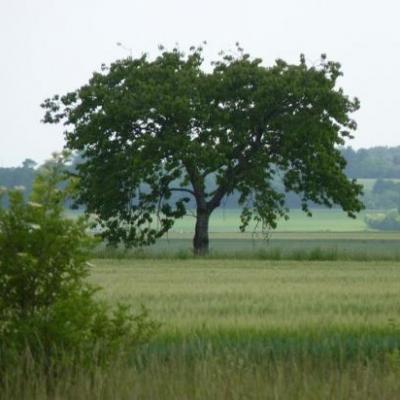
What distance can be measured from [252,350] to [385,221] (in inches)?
5691

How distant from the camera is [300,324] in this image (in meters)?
16.2

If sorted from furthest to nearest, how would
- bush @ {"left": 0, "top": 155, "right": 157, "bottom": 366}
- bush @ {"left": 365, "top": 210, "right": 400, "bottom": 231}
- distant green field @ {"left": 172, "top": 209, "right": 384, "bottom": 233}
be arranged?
bush @ {"left": 365, "top": 210, "right": 400, "bottom": 231} < distant green field @ {"left": 172, "top": 209, "right": 384, "bottom": 233} < bush @ {"left": 0, "top": 155, "right": 157, "bottom": 366}

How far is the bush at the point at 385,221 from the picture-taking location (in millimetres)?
154125

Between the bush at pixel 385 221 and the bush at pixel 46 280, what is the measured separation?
141195mm

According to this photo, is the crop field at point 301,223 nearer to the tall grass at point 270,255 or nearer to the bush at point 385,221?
the bush at point 385,221

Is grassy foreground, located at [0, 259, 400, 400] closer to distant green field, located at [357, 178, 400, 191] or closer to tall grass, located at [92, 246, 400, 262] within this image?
tall grass, located at [92, 246, 400, 262]

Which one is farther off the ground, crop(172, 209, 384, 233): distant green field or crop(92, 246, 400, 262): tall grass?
crop(172, 209, 384, 233): distant green field

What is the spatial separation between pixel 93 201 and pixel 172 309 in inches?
1283

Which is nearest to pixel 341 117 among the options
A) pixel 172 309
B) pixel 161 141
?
pixel 161 141

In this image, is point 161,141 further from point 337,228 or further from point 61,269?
point 337,228

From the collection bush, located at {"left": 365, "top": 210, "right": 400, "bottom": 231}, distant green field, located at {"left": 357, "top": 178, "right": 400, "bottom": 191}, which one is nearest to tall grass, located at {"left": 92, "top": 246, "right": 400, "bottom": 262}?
bush, located at {"left": 365, "top": 210, "right": 400, "bottom": 231}

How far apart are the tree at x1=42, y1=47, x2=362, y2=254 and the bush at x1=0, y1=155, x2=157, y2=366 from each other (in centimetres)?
3860

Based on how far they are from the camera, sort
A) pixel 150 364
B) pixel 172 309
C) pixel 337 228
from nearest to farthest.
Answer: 1. pixel 150 364
2. pixel 172 309
3. pixel 337 228

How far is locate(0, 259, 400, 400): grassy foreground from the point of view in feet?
36.7
